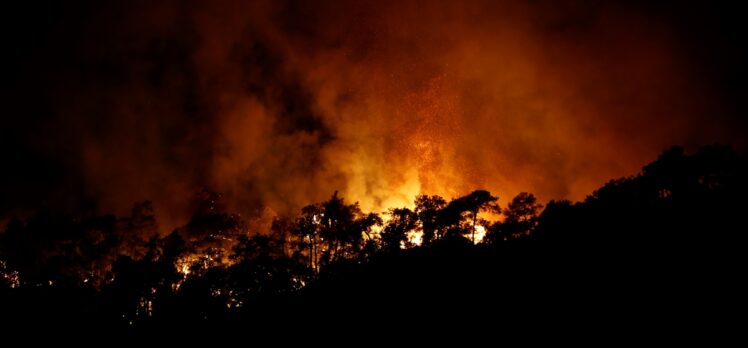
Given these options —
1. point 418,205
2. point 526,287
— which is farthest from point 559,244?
point 418,205

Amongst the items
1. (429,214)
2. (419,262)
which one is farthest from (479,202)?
(419,262)

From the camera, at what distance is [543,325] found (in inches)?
556

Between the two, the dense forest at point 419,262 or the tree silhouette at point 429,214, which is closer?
the dense forest at point 419,262

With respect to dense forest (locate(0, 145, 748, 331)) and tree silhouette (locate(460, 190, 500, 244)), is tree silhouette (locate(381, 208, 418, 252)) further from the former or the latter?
tree silhouette (locate(460, 190, 500, 244))

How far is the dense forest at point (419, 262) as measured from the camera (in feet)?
51.3

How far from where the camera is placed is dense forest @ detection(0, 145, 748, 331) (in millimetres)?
15641

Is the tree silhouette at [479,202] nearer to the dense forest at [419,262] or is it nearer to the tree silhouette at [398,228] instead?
the dense forest at [419,262]

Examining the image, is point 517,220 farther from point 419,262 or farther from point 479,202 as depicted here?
point 419,262

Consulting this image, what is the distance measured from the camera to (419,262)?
2403 cm

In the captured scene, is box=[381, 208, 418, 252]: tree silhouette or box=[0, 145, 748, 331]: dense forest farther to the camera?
box=[381, 208, 418, 252]: tree silhouette

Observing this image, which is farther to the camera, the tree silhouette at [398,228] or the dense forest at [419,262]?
the tree silhouette at [398,228]

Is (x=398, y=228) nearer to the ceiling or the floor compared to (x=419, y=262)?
nearer to the ceiling

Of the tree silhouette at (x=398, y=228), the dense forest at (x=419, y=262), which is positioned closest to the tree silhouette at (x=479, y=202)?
the dense forest at (x=419, y=262)

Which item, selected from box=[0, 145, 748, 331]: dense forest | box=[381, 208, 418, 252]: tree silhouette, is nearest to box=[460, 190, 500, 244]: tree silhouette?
box=[0, 145, 748, 331]: dense forest
